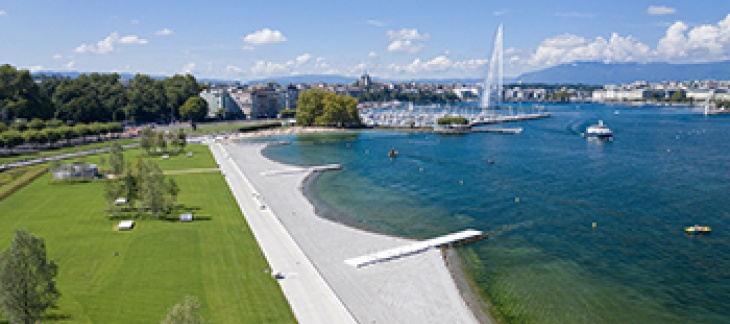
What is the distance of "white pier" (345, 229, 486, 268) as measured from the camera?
31.2m

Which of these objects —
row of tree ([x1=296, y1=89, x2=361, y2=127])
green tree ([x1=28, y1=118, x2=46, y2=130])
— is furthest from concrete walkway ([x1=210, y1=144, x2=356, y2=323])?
row of tree ([x1=296, y1=89, x2=361, y2=127])

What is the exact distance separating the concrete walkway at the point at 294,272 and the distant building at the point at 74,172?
23128 millimetres

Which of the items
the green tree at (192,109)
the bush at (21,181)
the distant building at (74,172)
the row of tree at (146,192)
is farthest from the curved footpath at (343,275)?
the green tree at (192,109)

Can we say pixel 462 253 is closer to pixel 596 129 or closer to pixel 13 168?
pixel 13 168

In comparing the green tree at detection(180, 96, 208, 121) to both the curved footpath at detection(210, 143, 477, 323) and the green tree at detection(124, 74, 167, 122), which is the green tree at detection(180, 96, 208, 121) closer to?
the green tree at detection(124, 74, 167, 122)

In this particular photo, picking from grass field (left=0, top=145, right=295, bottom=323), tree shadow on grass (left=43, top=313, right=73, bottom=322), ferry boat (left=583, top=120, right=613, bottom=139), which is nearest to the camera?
tree shadow on grass (left=43, top=313, right=73, bottom=322)

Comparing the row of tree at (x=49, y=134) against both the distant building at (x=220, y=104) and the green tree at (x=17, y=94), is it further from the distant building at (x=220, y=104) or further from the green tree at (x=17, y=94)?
the distant building at (x=220, y=104)

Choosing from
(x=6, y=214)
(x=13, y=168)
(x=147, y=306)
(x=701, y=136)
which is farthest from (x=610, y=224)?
(x=701, y=136)

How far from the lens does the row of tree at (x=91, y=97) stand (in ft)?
321

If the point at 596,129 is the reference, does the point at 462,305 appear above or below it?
below

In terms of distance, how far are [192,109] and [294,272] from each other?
378 feet

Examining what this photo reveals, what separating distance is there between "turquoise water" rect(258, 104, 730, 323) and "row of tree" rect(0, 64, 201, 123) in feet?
173

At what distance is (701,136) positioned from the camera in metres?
108

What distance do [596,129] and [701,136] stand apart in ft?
73.8
